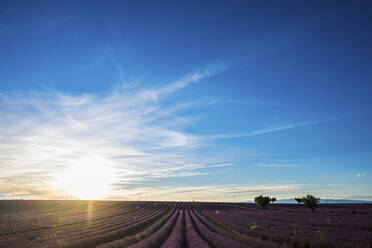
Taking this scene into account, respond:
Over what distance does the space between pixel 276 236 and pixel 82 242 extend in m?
12.2

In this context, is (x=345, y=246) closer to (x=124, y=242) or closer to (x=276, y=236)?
(x=276, y=236)

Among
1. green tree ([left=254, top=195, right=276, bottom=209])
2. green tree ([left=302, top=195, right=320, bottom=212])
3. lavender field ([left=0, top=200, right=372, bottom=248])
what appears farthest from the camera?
green tree ([left=254, top=195, right=276, bottom=209])

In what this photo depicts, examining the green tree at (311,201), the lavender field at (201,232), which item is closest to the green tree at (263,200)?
the green tree at (311,201)

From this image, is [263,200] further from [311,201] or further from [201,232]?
[201,232]

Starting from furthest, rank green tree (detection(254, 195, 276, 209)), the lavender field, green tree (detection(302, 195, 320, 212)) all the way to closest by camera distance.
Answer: green tree (detection(254, 195, 276, 209)) → green tree (detection(302, 195, 320, 212)) → the lavender field

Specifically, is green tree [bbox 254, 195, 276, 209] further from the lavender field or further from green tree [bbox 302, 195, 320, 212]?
the lavender field

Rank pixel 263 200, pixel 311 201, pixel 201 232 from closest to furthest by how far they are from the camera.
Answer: pixel 201 232, pixel 311 201, pixel 263 200

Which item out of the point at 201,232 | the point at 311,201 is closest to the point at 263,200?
the point at 311,201

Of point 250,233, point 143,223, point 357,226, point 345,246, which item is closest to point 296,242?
point 345,246

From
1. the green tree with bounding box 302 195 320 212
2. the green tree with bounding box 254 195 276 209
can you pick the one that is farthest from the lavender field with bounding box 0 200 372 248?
the green tree with bounding box 254 195 276 209

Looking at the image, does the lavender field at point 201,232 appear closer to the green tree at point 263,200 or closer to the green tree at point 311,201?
the green tree at point 311,201

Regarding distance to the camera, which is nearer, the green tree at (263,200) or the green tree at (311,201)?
the green tree at (311,201)

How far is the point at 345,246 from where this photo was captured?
10.7m

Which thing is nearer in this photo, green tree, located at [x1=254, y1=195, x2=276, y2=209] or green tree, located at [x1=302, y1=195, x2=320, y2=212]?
green tree, located at [x1=302, y1=195, x2=320, y2=212]
